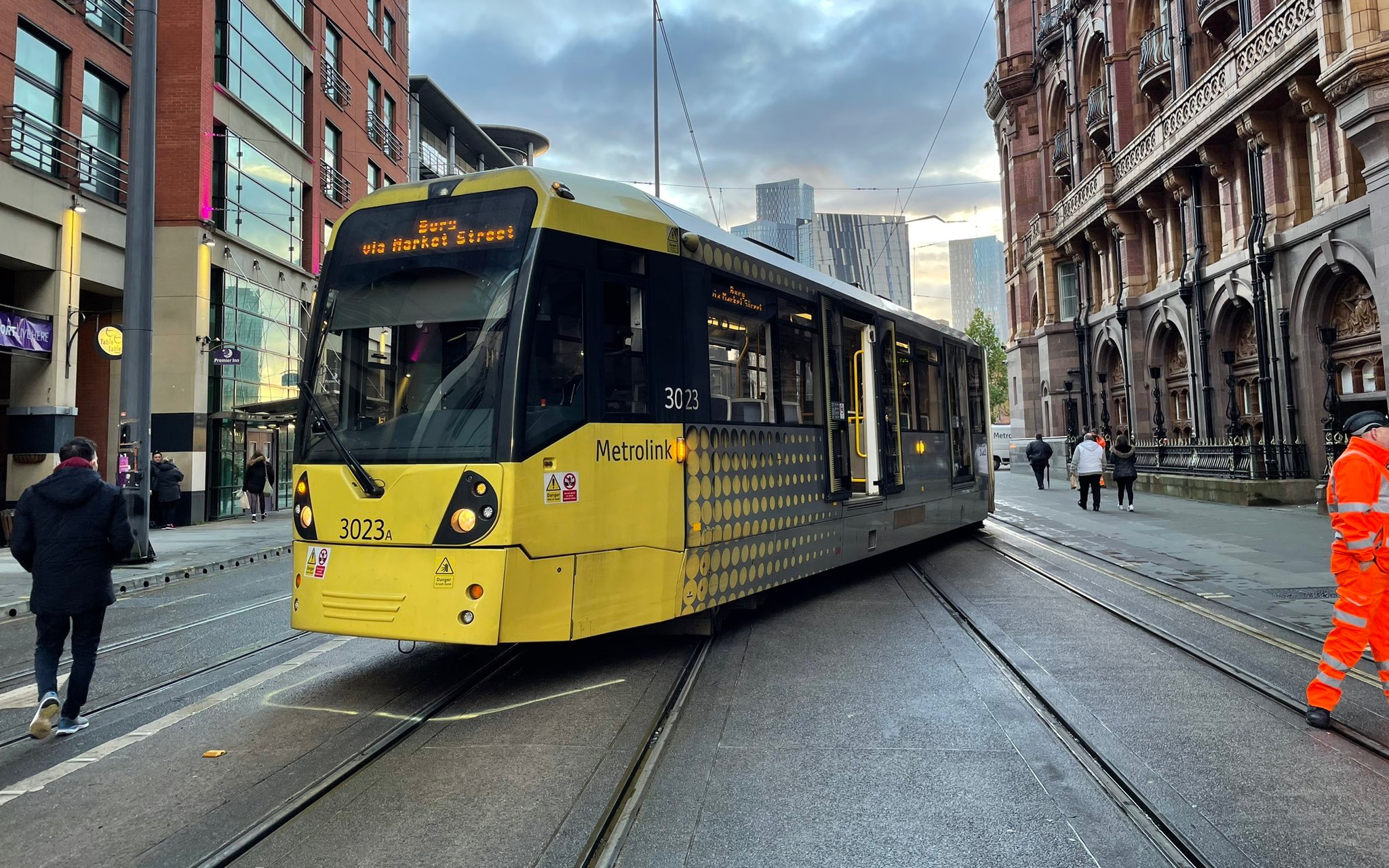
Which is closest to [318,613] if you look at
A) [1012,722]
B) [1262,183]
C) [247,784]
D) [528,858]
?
[247,784]

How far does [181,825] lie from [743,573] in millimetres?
4146

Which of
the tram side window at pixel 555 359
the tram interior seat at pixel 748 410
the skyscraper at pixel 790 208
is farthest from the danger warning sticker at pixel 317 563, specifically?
the skyscraper at pixel 790 208

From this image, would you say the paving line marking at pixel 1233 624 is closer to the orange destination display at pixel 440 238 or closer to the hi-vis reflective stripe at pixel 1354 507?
the hi-vis reflective stripe at pixel 1354 507

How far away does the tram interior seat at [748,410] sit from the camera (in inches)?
268

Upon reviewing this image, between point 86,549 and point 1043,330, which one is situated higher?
point 1043,330

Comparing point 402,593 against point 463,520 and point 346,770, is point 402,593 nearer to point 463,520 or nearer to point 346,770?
point 463,520

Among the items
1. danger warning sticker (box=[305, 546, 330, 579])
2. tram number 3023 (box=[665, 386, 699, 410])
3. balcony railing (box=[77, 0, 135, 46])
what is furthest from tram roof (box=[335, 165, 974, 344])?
balcony railing (box=[77, 0, 135, 46])

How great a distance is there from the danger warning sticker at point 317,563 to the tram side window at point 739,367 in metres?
2.82

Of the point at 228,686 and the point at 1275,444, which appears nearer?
the point at 228,686

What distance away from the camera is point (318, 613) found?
538 centimetres

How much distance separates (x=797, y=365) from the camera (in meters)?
7.78

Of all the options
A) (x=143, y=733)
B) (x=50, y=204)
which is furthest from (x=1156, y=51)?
(x=143, y=733)

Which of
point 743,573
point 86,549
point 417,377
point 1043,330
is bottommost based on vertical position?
point 743,573

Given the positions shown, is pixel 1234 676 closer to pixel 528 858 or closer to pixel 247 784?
pixel 528 858
